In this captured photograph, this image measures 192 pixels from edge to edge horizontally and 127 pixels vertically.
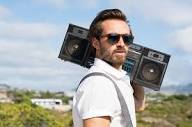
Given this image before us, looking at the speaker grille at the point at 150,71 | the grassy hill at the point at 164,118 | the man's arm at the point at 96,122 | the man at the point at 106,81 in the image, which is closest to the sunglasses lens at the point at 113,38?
the man at the point at 106,81

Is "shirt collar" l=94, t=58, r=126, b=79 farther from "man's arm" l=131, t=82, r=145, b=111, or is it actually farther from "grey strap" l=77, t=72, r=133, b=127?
"man's arm" l=131, t=82, r=145, b=111

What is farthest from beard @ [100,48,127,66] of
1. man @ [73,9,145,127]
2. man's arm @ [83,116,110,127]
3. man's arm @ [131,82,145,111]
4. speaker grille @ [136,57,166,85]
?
speaker grille @ [136,57,166,85]

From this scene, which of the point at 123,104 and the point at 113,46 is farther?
the point at 113,46

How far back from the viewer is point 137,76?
15.2ft

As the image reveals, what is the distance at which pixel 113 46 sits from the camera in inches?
137

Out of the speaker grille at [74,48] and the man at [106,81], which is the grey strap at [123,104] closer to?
the man at [106,81]

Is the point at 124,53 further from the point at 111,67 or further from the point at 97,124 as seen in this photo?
the point at 97,124

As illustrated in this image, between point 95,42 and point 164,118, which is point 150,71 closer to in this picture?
point 95,42

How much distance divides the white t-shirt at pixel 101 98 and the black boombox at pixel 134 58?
44.0 inches

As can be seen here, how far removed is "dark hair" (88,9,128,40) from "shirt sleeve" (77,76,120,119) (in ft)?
1.08

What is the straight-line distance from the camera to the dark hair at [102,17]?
3482mm

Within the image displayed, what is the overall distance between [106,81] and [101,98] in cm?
12

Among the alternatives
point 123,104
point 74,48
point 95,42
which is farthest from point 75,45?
point 123,104

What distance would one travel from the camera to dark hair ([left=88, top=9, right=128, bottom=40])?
3.48 m
